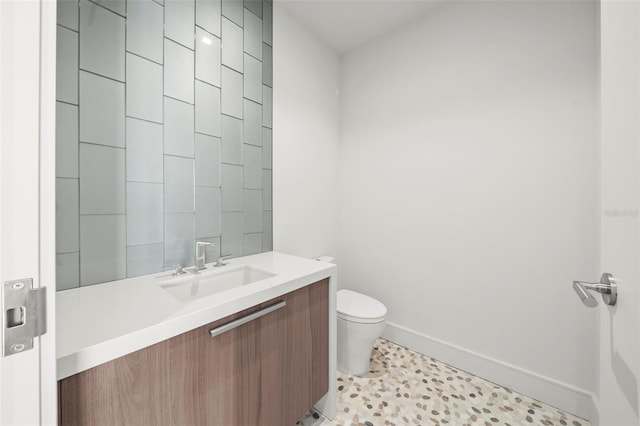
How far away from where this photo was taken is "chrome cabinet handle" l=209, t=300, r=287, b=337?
897 millimetres

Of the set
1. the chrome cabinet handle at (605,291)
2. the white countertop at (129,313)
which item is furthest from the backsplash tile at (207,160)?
the chrome cabinet handle at (605,291)

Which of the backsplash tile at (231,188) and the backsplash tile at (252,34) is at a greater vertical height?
the backsplash tile at (252,34)

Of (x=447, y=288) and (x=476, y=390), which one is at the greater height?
(x=447, y=288)

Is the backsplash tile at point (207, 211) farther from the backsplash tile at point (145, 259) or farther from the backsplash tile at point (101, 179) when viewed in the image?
the backsplash tile at point (101, 179)

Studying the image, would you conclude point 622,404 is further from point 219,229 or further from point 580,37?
point 580,37

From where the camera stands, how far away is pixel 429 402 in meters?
1.53

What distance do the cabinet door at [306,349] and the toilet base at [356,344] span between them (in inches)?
15.0

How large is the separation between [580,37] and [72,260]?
112 inches

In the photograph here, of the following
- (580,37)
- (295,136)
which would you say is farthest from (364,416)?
(580,37)

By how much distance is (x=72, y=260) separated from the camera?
1072mm

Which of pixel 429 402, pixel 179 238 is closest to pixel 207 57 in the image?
pixel 179 238

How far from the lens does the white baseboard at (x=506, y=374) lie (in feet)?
4.73

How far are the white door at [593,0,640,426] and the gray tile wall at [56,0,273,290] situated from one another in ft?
5.36

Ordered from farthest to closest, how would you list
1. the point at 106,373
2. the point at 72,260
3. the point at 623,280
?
the point at 72,260 < the point at 106,373 < the point at 623,280
